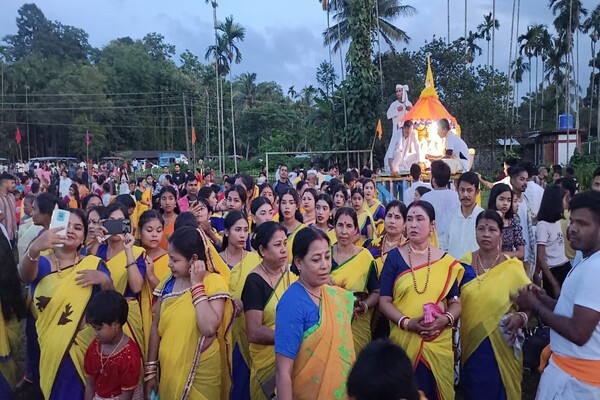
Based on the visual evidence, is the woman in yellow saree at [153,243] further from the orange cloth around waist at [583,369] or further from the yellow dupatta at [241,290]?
the orange cloth around waist at [583,369]

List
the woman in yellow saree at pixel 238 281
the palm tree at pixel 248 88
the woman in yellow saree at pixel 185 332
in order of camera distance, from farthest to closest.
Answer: the palm tree at pixel 248 88 < the woman in yellow saree at pixel 238 281 < the woman in yellow saree at pixel 185 332

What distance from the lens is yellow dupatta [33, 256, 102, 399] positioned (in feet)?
11.2

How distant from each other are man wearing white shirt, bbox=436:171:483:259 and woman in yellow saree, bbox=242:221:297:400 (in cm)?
194

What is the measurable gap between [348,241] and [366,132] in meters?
21.7

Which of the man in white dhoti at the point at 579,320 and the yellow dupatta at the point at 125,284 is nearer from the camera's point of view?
the man in white dhoti at the point at 579,320

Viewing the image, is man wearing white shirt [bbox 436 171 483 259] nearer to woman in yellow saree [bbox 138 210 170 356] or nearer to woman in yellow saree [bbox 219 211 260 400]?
woman in yellow saree [bbox 219 211 260 400]

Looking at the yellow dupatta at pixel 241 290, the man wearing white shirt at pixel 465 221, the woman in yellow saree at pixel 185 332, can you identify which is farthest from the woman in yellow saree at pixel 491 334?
the woman in yellow saree at pixel 185 332

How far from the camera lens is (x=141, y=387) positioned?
327 centimetres

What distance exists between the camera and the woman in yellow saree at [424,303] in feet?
10.6

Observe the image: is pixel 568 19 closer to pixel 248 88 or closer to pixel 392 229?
pixel 248 88

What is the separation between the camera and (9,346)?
133 inches

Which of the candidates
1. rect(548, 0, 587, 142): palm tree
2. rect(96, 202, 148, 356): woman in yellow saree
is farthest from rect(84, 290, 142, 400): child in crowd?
rect(548, 0, 587, 142): palm tree

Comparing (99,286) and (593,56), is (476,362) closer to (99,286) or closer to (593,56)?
(99,286)

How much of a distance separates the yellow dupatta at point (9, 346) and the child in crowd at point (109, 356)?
55 centimetres
